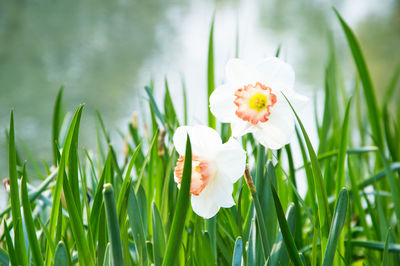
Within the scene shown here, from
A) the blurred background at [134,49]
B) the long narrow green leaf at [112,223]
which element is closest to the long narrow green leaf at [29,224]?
the long narrow green leaf at [112,223]

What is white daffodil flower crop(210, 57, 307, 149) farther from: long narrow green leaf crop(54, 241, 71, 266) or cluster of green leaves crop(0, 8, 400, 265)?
long narrow green leaf crop(54, 241, 71, 266)

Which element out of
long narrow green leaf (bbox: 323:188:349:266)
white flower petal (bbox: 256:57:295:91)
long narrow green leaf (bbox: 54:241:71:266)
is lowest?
long narrow green leaf (bbox: 54:241:71:266)

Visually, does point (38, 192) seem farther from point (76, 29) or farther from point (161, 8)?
point (161, 8)

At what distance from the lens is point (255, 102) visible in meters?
0.31

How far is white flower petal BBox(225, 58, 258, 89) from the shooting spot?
12.9 inches

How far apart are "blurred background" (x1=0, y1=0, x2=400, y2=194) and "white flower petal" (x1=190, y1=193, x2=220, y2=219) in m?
1.36

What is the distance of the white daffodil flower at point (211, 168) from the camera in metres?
0.29

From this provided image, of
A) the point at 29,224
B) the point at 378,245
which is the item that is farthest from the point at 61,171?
the point at 378,245

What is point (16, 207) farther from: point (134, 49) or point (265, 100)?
point (134, 49)

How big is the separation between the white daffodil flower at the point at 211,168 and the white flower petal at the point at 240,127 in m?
0.03

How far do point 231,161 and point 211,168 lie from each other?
0.02 meters

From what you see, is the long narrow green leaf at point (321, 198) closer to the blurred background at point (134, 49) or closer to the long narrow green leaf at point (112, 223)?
the long narrow green leaf at point (112, 223)

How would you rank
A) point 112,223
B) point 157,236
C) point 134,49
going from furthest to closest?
point 134,49 → point 157,236 → point 112,223

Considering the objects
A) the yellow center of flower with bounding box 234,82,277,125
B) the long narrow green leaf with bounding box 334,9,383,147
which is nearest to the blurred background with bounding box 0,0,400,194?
the long narrow green leaf with bounding box 334,9,383,147
